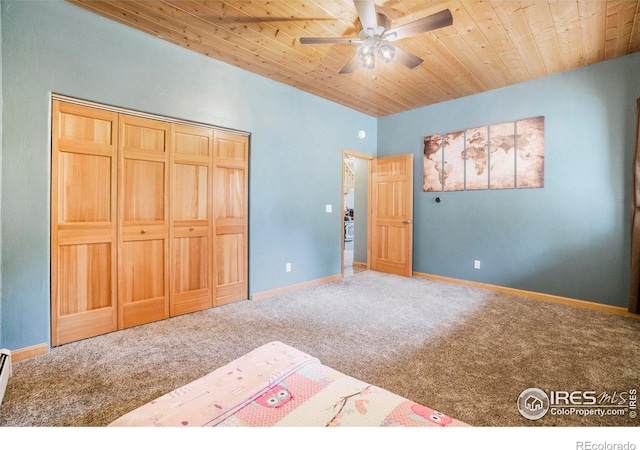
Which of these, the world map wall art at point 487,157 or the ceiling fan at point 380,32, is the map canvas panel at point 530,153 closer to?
the world map wall art at point 487,157

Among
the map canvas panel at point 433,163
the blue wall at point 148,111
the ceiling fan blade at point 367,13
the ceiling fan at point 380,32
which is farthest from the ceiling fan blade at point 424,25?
the map canvas panel at point 433,163

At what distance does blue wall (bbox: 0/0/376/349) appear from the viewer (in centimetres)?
228

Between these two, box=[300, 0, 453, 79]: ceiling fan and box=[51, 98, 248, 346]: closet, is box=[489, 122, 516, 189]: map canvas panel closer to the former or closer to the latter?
box=[300, 0, 453, 79]: ceiling fan

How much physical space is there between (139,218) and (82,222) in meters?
0.44

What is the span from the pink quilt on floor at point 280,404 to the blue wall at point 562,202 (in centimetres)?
382

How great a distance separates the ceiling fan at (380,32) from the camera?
6.92 ft

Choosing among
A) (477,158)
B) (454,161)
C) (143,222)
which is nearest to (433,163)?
(454,161)

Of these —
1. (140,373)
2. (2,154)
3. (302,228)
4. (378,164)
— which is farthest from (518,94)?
(2,154)

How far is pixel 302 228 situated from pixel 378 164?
213cm

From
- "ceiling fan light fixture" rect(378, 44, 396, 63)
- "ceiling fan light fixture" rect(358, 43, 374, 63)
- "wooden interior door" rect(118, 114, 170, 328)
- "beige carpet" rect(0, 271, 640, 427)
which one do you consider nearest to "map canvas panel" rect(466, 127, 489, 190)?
"beige carpet" rect(0, 271, 640, 427)

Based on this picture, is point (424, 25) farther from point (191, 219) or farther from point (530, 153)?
point (191, 219)
